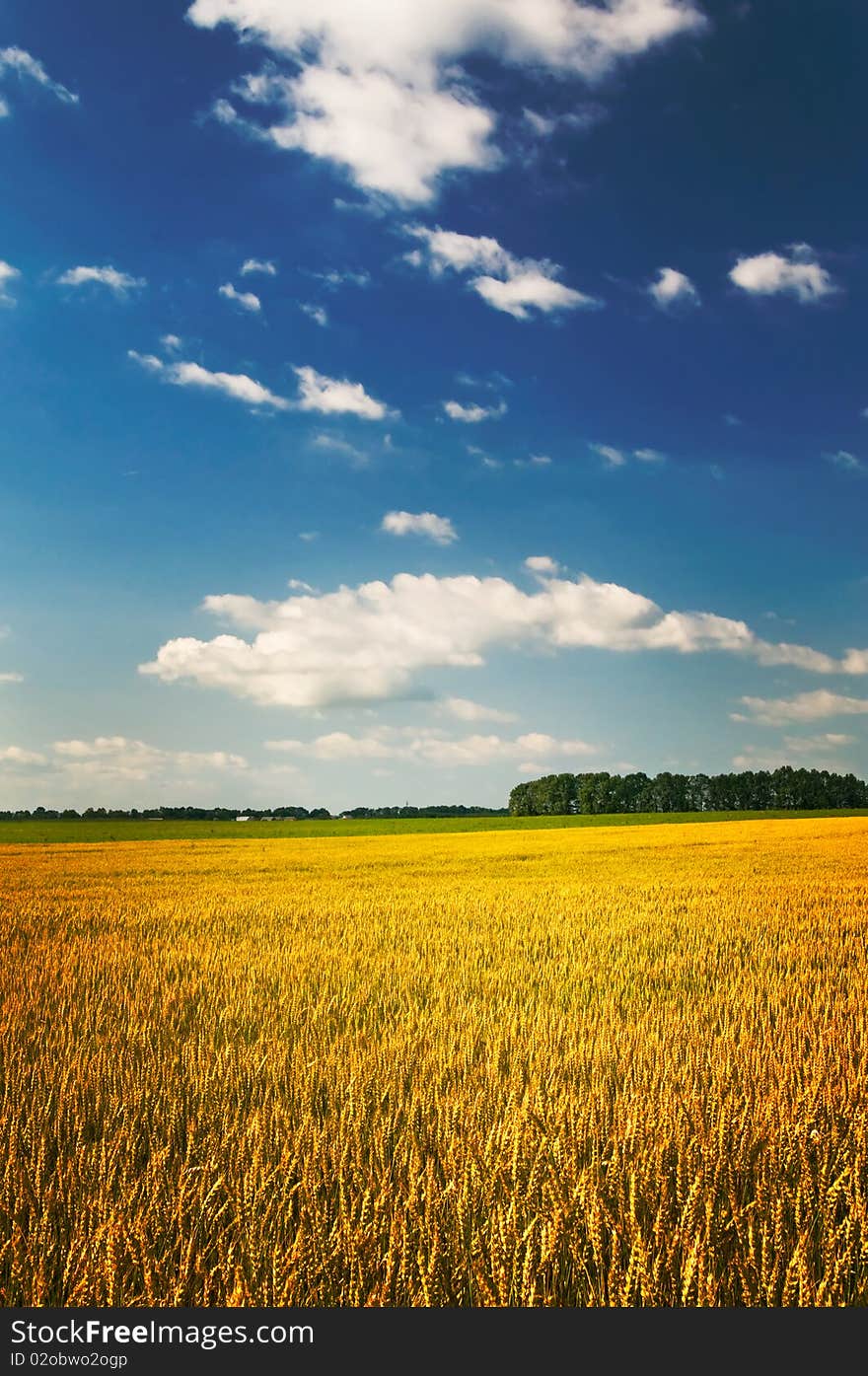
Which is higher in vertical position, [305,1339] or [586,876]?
[305,1339]

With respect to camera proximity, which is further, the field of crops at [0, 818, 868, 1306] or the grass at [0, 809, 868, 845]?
the grass at [0, 809, 868, 845]

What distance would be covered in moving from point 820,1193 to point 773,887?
656 inches

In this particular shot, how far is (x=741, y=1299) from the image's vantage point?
3.26 meters

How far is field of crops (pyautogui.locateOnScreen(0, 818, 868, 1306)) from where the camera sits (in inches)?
128

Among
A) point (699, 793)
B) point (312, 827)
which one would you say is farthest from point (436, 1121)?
point (699, 793)

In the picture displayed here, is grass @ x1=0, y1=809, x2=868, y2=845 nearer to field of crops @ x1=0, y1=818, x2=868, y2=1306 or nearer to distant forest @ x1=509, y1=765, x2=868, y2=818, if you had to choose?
distant forest @ x1=509, y1=765, x2=868, y2=818

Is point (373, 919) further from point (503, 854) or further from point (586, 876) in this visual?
point (503, 854)

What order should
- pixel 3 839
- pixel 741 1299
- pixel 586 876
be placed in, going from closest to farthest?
pixel 741 1299, pixel 586 876, pixel 3 839

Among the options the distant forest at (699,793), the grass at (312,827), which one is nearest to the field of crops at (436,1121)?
the grass at (312,827)

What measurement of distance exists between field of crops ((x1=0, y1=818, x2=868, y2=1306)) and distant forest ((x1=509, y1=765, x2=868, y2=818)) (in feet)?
334

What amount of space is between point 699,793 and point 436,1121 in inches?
4613

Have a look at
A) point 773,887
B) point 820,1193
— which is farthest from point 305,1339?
point 773,887

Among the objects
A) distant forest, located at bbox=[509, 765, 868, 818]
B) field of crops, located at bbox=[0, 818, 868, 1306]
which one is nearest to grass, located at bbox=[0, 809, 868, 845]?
distant forest, located at bbox=[509, 765, 868, 818]

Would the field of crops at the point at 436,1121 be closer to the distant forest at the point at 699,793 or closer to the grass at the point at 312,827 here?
the grass at the point at 312,827
